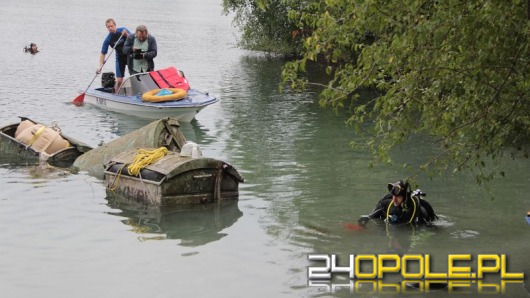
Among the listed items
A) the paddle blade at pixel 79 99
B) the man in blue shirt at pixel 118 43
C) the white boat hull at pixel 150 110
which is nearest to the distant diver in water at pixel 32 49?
the paddle blade at pixel 79 99

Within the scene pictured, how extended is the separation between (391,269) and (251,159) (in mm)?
8492

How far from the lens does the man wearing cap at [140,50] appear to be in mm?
25312

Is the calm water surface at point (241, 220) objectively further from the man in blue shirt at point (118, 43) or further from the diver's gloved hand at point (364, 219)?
the man in blue shirt at point (118, 43)

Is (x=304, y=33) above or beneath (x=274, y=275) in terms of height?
above

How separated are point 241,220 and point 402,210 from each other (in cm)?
293

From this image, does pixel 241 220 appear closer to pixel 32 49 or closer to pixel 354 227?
pixel 354 227

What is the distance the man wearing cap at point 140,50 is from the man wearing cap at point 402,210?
12.2 m

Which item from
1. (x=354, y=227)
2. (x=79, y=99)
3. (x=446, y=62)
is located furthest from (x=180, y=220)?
(x=79, y=99)

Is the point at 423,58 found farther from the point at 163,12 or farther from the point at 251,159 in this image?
the point at 163,12

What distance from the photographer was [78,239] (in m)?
14.4

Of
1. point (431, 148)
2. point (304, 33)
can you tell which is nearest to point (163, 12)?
point (304, 33)

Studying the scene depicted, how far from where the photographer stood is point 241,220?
1566 cm

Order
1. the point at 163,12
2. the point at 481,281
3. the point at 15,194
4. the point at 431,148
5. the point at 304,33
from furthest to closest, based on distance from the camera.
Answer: the point at 163,12 → the point at 304,33 → the point at 431,148 → the point at 15,194 → the point at 481,281

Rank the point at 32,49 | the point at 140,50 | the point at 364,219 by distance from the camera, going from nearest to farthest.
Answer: the point at 364,219 → the point at 140,50 → the point at 32,49
